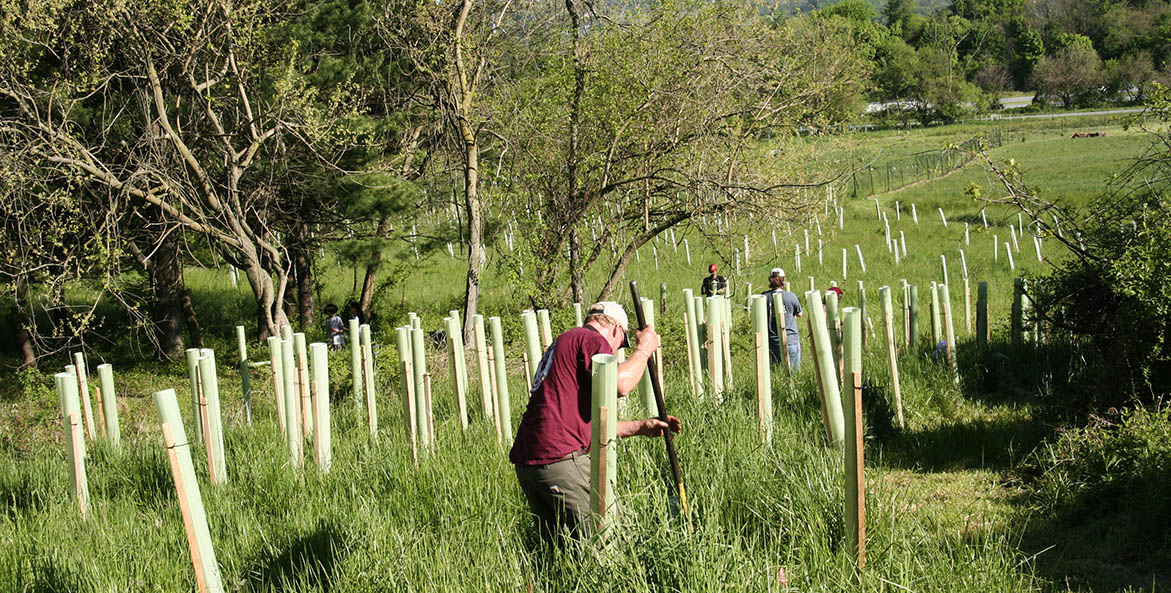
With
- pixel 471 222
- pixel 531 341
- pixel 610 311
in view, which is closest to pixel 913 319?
pixel 531 341

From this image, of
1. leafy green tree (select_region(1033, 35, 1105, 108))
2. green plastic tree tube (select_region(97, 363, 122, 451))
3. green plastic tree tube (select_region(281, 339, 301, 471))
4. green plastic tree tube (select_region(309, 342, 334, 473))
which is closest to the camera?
green plastic tree tube (select_region(309, 342, 334, 473))

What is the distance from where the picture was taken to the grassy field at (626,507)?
155 inches

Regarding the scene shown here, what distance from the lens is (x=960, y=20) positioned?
102 m

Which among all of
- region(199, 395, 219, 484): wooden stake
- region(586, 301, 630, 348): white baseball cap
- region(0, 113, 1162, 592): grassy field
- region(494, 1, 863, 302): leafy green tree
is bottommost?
region(0, 113, 1162, 592): grassy field

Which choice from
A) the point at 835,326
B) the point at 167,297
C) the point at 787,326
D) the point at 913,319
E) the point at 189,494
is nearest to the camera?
the point at 189,494

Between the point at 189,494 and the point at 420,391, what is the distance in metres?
2.93

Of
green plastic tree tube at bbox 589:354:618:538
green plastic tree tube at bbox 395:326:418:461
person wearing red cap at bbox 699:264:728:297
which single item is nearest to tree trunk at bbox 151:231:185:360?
person wearing red cap at bbox 699:264:728:297

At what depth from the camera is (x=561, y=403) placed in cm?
439

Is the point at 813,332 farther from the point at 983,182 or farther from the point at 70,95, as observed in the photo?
the point at 983,182

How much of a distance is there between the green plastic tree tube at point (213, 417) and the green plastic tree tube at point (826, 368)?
3.67 m

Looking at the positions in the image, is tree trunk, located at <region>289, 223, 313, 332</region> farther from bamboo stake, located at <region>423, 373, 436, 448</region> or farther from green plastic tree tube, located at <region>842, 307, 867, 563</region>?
green plastic tree tube, located at <region>842, 307, 867, 563</region>

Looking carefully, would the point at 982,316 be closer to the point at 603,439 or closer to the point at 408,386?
the point at 408,386

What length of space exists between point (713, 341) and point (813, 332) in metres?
1.74

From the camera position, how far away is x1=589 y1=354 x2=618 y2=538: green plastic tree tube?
3775 mm
